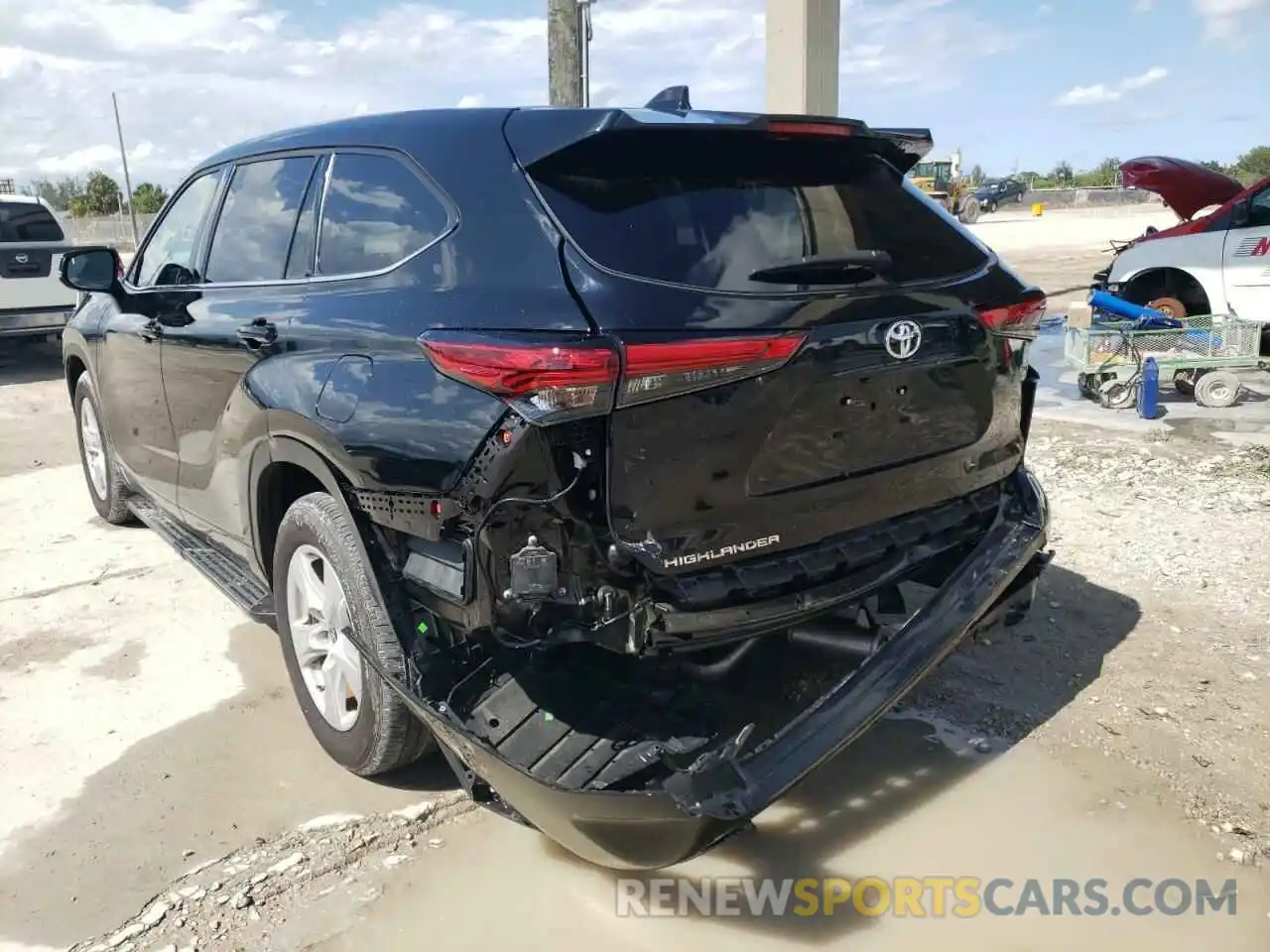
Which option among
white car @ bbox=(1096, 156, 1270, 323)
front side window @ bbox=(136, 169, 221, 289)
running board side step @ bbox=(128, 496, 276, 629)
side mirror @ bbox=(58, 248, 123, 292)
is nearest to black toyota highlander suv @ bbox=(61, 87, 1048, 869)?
running board side step @ bbox=(128, 496, 276, 629)

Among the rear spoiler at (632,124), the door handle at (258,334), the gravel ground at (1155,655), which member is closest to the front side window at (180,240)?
the door handle at (258,334)

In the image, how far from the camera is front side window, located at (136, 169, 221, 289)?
13.7 ft

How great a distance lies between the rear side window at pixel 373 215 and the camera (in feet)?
9.23

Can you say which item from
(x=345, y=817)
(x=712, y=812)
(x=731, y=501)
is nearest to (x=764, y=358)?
(x=731, y=501)

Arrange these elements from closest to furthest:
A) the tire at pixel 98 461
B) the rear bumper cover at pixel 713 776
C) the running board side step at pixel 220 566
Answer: the rear bumper cover at pixel 713 776
the running board side step at pixel 220 566
the tire at pixel 98 461

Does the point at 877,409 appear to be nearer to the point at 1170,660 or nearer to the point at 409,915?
the point at 409,915

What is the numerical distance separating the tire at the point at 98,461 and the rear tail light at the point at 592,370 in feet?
12.3

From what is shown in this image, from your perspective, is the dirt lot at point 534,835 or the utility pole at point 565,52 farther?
the utility pole at point 565,52

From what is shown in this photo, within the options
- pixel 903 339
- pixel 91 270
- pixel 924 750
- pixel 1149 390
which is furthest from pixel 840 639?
pixel 1149 390

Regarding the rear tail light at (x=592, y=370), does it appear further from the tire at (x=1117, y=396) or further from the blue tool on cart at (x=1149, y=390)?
the tire at (x=1117, y=396)

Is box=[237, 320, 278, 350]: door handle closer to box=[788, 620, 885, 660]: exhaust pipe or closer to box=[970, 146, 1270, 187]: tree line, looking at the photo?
box=[788, 620, 885, 660]: exhaust pipe

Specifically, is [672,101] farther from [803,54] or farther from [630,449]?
[803,54]

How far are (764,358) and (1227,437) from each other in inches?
237

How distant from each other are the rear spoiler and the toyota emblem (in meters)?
0.58
